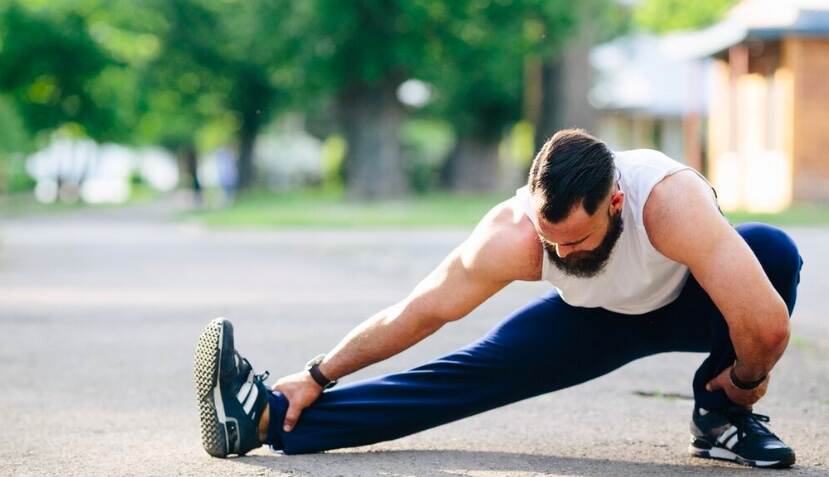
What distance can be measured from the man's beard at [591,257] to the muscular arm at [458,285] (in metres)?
0.07

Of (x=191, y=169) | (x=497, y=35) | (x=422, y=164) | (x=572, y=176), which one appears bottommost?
(x=422, y=164)

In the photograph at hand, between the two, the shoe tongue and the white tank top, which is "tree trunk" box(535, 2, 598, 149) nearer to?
the shoe tongue

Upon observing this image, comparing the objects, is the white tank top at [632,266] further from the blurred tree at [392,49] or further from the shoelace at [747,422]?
the blurred tree at [392,49]

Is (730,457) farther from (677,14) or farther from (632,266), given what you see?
(677,14)

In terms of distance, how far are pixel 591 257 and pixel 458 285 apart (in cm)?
45

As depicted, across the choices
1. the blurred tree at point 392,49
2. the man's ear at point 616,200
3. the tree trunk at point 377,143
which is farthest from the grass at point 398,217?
the man's ear at point 616,200

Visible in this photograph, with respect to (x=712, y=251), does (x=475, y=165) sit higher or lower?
lower

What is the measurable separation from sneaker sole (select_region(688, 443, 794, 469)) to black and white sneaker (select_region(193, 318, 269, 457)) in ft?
4.87

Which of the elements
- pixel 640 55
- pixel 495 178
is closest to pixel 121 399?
pixel 495 178

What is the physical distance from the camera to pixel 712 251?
13.6ft

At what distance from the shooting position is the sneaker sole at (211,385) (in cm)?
467

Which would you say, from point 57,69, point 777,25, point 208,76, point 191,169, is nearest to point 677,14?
point 208,76

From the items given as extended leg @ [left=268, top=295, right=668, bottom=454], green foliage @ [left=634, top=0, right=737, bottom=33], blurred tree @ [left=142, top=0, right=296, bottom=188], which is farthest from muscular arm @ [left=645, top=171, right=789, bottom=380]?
green foliage @ [left=634, top=0, right=737, bottom=33]

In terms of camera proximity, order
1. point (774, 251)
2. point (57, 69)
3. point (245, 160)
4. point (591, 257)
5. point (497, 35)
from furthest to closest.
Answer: point (245, 160)
point (57, 69)
point (497, 35)
point (774, 251)
point (591, 257)
